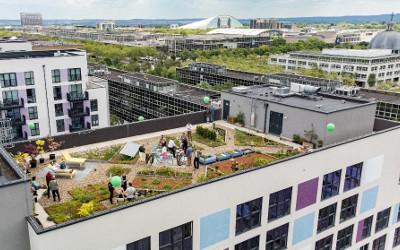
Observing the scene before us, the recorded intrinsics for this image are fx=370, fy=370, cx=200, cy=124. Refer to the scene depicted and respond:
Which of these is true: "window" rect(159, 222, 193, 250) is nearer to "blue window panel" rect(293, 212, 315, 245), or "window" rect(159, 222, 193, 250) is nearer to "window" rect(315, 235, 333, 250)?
"blue window panel" rect(293, 212, 315, 245)

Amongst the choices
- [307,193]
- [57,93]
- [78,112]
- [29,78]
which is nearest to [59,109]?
[57,93]

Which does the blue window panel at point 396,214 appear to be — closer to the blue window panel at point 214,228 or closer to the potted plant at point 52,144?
the blue window panel at point 214,228

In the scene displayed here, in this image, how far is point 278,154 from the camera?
30531 millimetres

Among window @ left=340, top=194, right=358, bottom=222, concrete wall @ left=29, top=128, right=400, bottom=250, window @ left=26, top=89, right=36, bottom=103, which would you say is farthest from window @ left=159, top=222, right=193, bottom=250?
window @ left=26, top=89, right=36, bottom=103

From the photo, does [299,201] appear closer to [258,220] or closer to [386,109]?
[258,220]

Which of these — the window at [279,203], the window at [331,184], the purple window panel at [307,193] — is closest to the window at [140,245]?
the window at [279,203]

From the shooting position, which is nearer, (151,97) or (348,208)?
(348,208)

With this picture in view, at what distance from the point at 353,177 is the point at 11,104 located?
167 feet

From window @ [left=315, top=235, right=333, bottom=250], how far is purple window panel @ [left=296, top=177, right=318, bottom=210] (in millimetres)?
4570

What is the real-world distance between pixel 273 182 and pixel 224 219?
4.43 metres

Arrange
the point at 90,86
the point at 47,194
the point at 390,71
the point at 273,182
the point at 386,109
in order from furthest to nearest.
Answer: the point at 390,71
the point at 386,109
the point at 90,86
the point at 273,182
the point at 47,194

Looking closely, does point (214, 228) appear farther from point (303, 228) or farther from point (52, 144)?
point (52, 144)

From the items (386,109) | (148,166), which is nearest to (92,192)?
(148,166)

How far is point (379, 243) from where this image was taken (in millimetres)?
37562
